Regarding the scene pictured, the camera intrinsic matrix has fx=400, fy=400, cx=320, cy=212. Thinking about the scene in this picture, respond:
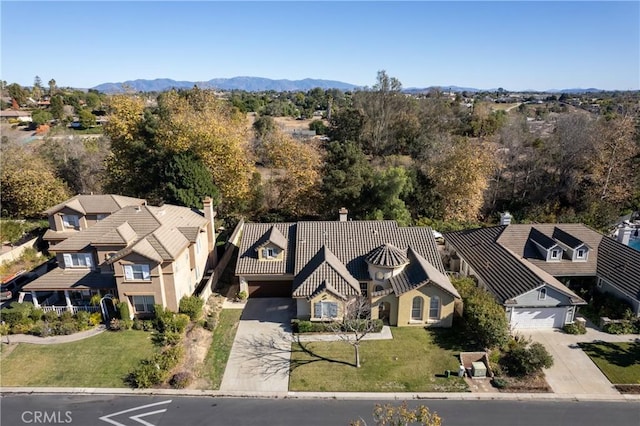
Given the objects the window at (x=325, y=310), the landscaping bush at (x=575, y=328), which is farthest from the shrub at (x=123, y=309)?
the landscaping bush at (x=575, y=328)

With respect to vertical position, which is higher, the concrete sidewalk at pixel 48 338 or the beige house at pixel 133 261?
the beige house at pixel 133 261

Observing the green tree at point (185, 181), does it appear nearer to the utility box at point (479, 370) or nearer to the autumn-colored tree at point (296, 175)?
the autumn-colored tree at point (296, 175)

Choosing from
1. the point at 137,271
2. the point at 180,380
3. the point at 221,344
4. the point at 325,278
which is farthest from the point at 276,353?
the point at 137,271

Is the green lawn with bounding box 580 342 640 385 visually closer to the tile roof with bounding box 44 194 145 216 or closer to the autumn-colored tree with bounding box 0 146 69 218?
the tile roof with bounding box 44 194 145 216

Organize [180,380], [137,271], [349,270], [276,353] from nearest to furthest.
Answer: [180,380] → [276,353] → [137,271] → [349,270]

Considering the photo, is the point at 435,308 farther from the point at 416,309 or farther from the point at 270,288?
the point at 270,288

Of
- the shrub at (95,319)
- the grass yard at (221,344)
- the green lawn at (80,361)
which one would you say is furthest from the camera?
the shrub at (95,319)

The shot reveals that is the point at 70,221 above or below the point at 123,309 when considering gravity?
above
